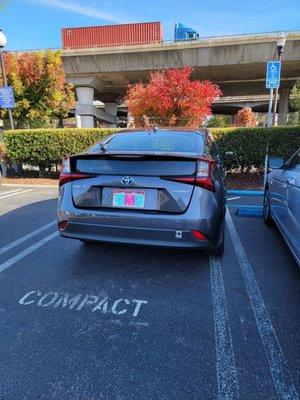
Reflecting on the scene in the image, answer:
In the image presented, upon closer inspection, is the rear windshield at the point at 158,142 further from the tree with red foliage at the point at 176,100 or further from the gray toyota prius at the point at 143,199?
the tree with red foliage at the point at 176,100

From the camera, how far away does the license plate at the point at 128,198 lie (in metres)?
3.09

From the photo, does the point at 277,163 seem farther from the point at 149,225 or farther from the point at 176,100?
the point at 176,100

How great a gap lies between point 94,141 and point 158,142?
6.89m

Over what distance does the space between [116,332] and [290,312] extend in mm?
1484

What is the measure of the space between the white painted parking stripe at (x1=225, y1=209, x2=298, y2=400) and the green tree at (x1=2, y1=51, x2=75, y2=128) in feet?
46.5

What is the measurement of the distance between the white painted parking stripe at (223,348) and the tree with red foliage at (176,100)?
1026cm

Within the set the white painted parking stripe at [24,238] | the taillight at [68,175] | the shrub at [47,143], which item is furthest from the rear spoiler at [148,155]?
the shrub at [47,143]

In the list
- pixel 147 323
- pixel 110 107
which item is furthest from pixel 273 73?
pixel 110 107

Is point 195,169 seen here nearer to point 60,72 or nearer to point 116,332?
point 116,332

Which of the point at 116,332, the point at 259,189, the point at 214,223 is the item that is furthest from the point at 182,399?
the point at 259,189

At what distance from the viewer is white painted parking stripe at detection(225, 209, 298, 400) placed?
1.94 m

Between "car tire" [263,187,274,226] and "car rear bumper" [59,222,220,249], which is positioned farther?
"car tire" [263,187,274,226]

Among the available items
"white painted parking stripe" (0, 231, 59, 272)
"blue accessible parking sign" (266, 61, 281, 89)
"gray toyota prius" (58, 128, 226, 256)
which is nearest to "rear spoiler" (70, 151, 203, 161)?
"gray toyota prius" (58, 128, 226, 256)

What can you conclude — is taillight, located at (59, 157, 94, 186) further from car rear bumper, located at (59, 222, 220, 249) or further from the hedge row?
the hedge row
